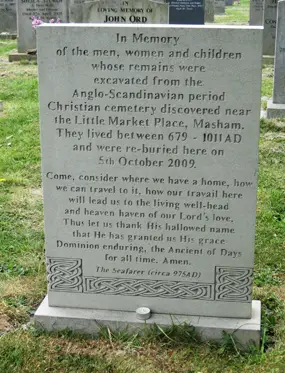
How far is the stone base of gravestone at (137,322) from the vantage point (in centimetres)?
347

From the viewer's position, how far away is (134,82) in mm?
3326

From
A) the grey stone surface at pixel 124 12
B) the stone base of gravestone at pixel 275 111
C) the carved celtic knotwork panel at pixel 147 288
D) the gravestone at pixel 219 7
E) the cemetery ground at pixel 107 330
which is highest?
the gravestone at pixel 219 7

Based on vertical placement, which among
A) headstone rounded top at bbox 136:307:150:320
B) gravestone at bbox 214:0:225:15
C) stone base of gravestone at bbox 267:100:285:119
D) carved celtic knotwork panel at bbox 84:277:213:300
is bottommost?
headstone rounded top at bbox 136:307:150:320

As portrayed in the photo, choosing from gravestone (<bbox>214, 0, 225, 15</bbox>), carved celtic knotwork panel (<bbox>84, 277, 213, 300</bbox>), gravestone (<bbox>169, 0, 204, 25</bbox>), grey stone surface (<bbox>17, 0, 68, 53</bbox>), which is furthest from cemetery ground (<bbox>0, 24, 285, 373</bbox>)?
gravestone (<bbox>214, 0, 225, 15</bbox>)

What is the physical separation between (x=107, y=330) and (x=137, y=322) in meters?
0.18

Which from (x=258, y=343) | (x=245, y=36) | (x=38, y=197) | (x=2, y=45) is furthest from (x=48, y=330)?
(x=2, y=45)

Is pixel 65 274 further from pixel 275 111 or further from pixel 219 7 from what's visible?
pixel 219 7

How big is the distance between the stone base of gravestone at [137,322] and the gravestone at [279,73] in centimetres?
519

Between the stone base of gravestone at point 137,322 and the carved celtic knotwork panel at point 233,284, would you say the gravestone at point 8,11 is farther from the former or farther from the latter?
the carved celtic knotwork panel at point 233,284

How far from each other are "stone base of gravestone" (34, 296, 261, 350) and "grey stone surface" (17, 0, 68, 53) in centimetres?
1131

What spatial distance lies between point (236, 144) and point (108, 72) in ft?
2.53

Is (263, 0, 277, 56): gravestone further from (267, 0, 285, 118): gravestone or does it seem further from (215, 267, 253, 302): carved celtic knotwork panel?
(215, 267, 253, 302): carved celtic knotwork panel

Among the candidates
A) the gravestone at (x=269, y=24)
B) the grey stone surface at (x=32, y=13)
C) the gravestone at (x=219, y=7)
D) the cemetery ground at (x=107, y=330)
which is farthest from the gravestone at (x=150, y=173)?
the gravestone at (x=219, y=7)

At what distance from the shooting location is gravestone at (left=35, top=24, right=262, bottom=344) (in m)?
3.27
